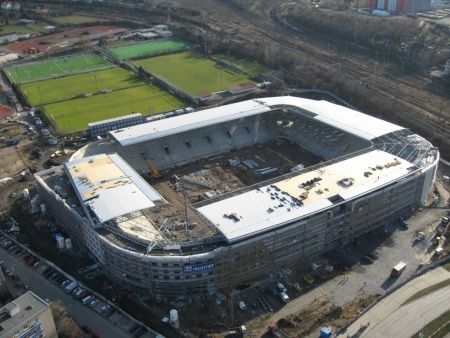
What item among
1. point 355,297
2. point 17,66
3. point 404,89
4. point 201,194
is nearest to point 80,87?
point 17,66

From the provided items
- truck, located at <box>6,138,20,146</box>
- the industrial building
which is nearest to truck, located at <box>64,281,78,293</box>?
the industrial building

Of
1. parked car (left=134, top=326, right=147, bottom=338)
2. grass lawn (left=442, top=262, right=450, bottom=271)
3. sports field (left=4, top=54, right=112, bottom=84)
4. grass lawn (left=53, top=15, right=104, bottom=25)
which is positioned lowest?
grass lawn (left=442, top=262, right=450, bottom=271)

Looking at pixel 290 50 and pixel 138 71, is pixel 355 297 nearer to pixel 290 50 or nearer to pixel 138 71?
pixel 138 71

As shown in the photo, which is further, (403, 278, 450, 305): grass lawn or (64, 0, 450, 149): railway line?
(64, 0, 450, 149): railway line

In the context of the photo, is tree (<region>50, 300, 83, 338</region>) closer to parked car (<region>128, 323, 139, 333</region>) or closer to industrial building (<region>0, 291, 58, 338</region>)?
industrial building (<region>0, 291, 58, 338</region>)

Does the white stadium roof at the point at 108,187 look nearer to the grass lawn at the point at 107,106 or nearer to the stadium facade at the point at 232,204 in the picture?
the stadium facade at the point at 232,204

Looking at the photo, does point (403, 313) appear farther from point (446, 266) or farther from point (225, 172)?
point (225, 172)

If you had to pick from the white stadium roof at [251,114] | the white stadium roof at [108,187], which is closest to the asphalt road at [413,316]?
the white stadium roof at [251,114]
